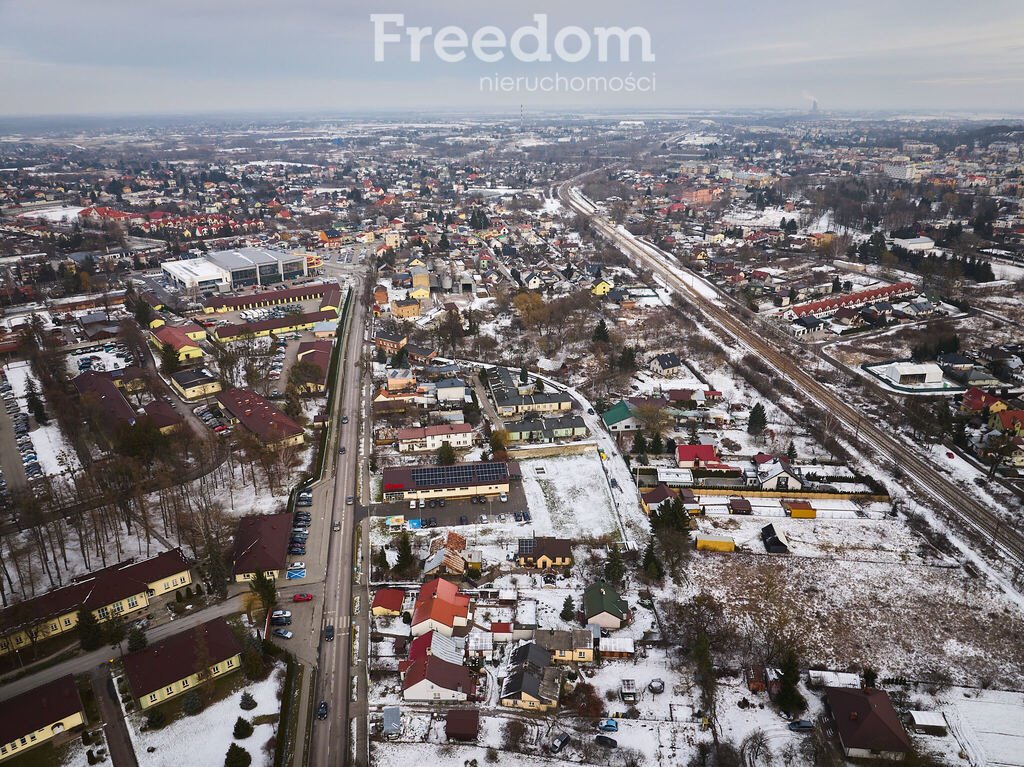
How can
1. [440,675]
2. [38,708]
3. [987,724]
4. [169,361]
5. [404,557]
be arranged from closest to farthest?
1. [38,708]
2. [987,724]
3. [440,675]
4. [404,557]
5. [169,361]

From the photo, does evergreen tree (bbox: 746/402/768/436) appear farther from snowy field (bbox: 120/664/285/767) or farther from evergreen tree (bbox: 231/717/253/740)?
→ evergreen tree (bbox: 231/717/253/740)

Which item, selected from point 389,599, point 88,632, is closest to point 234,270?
point 88,632

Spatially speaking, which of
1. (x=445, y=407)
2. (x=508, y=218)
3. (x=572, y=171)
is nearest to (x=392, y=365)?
(x=445, y=407)

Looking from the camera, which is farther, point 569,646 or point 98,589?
point 98,589

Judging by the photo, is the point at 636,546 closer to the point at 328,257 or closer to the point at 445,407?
the point at 445,407

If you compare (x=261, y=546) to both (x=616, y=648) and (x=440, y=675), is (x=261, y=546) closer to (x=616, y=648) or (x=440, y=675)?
(x=440, y=675)

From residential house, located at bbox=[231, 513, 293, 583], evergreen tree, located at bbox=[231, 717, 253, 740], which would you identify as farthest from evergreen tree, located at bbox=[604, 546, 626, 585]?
evergreen tree, located at bbox=[231, 717, 253, 740]
